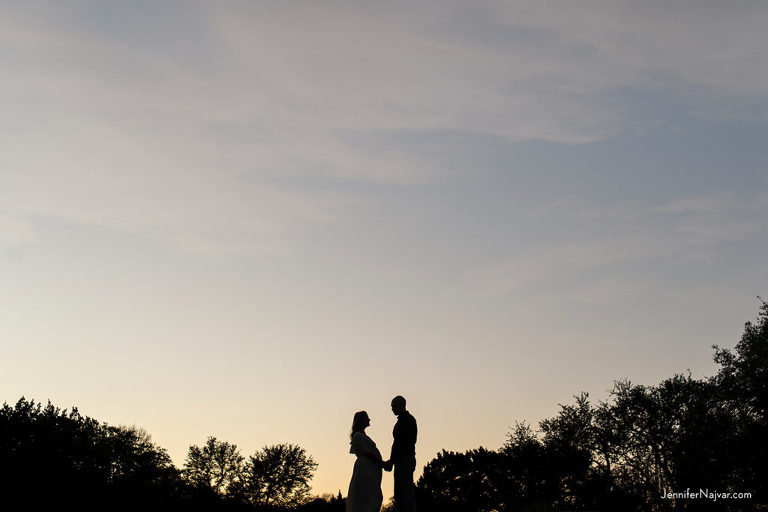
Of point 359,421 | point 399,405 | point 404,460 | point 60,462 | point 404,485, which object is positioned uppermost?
point 60,462

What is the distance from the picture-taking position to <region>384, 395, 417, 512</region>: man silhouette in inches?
505

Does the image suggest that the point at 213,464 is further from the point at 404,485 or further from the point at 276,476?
the point at 404,485

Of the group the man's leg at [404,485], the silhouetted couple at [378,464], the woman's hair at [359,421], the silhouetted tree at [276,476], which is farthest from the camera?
the silhouetted tree at [276,476]

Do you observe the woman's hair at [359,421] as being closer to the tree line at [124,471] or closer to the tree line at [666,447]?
the tree line at [666,447]

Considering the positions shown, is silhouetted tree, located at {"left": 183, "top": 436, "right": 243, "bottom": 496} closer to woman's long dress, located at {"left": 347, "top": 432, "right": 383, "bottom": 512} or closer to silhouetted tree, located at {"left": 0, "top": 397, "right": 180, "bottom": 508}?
silhouetted tree, located at {"left": 0, "top": 397, "right": 180, "bottom": 508}

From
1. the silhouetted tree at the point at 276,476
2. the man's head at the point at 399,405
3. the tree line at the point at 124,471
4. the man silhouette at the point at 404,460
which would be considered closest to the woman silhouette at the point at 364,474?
the man silhouette at the point at 404,460

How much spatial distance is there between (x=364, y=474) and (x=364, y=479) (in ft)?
0.32

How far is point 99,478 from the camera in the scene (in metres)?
75.4

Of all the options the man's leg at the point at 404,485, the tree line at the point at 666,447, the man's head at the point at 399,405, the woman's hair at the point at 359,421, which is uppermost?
the tree line at the point at 666,447

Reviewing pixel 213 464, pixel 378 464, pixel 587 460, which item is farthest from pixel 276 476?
pixel 378 464

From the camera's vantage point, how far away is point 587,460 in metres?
62.1

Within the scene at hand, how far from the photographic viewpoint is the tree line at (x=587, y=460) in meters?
53.2

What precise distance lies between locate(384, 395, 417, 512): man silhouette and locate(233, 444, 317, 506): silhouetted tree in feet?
348

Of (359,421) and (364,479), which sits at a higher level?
(359,421)
